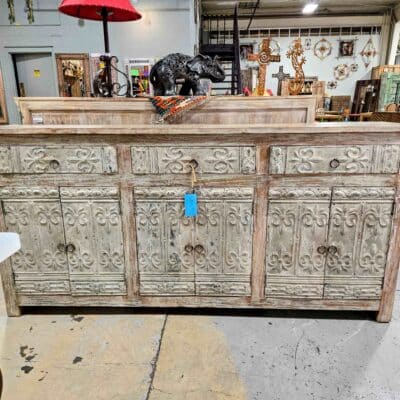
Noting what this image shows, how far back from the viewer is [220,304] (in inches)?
66.9

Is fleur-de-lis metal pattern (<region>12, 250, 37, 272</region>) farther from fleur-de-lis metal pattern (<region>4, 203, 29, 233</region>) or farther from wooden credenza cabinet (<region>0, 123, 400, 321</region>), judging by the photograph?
fleur-de-lis metal pattern (<region>4, 203, 29, 233</region>)

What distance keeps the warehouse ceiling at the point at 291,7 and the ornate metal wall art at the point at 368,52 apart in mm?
897

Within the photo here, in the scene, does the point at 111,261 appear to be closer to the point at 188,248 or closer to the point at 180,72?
the point at 188,248

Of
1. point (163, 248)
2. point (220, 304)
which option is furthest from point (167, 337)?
point (163, 248)

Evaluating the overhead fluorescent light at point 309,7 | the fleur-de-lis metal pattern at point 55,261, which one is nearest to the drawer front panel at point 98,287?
the fleur-de-lis metal pattern at point 55,261

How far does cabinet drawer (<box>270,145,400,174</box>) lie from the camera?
146 cm

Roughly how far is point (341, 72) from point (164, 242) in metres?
10.8

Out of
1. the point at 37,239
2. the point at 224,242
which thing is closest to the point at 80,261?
the point at 37,239

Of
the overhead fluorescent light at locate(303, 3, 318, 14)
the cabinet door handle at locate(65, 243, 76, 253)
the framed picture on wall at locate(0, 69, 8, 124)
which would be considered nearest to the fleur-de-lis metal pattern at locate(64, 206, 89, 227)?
the cabinet door handle at locate(65, 243, 76, 253)

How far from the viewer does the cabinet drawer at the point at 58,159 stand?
1508 millimetres

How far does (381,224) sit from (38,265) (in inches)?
70.5

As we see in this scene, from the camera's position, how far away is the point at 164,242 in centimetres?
163

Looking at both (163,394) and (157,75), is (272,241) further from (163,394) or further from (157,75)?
(157,75)

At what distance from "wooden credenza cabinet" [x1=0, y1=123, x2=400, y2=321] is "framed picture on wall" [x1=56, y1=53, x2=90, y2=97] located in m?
4.94
